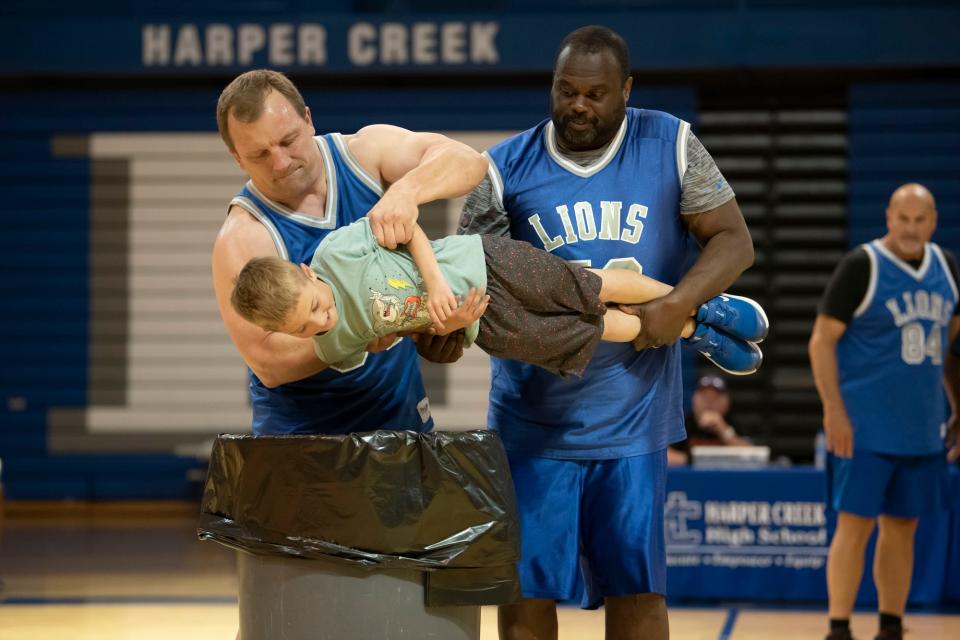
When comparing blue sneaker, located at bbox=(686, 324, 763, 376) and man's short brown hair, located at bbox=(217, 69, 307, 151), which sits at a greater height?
man's short brown hair, located at bbox=(217, 69, 307, 151)

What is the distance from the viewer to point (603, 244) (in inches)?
150

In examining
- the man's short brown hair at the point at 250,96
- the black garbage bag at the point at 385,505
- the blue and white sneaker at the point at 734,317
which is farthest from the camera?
the blue and white sneaker at the point at 734,317

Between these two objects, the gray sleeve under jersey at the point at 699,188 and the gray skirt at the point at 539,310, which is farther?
the gray sleeve under jersey at the point at 699,188

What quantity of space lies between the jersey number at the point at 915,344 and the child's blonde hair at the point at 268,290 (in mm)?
3871

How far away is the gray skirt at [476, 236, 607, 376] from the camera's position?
3541mm

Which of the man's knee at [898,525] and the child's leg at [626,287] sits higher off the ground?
the child's leg at [626,287]

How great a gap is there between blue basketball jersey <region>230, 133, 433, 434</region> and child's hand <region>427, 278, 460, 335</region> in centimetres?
46

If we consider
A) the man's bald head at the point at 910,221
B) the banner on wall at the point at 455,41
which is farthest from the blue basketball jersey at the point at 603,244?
the banner on wall at the point at 455,41

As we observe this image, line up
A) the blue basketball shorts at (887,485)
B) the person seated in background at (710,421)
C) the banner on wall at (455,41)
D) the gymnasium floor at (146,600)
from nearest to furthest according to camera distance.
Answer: the blue basketball shorts at (887,485) < the gymnasium floor at (146,600) < the person seated in background at (710,421) < the banner on wall at (455,41)

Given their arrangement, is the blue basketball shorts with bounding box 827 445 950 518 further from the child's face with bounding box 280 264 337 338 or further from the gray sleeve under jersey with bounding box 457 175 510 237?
the child's face with bounding box 280 264 337 338

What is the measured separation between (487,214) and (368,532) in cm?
120

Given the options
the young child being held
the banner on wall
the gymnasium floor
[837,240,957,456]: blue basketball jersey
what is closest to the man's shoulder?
the young child being held

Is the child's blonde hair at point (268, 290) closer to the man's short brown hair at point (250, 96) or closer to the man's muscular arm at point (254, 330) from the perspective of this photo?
the man's muscular arm at point (254, 330)

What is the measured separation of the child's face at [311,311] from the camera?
3.30m
